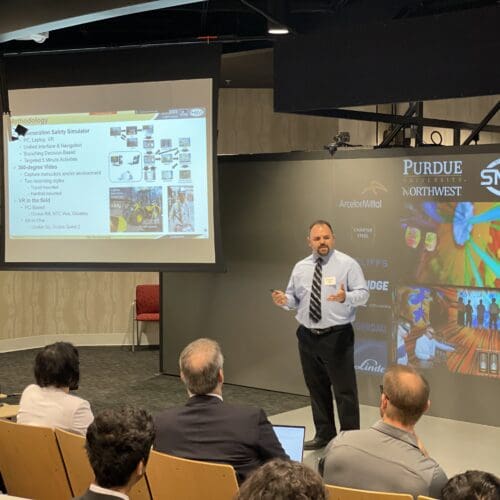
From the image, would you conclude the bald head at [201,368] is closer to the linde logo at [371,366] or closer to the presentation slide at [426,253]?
the presentation slide at [426,253]

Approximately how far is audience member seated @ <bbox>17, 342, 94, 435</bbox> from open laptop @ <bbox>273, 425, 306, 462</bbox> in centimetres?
86

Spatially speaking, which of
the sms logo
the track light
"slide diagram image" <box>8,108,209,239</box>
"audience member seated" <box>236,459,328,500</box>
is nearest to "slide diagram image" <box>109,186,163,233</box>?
"slide diagram image" <box>8,108,209,239</box>

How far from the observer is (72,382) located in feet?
13.0

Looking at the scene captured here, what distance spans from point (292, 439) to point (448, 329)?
3308mm

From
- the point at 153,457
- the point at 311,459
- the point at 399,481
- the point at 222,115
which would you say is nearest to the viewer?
the point at 399,481

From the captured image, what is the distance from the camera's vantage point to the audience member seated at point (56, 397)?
12.5 ft

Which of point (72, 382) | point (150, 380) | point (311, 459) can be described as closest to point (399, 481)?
point (72, 382)

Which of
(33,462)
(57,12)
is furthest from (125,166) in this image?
(33,462)

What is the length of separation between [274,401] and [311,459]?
1.78m

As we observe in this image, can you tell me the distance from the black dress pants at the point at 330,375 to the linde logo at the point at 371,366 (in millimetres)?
1328

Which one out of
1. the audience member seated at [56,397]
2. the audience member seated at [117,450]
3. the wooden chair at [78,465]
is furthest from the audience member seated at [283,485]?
the audience member seated at [56,397]

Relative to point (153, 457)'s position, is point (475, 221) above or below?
above

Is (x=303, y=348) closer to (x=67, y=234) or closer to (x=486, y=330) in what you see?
(x=486, y=330)

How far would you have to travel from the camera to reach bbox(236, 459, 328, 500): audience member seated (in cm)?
174
